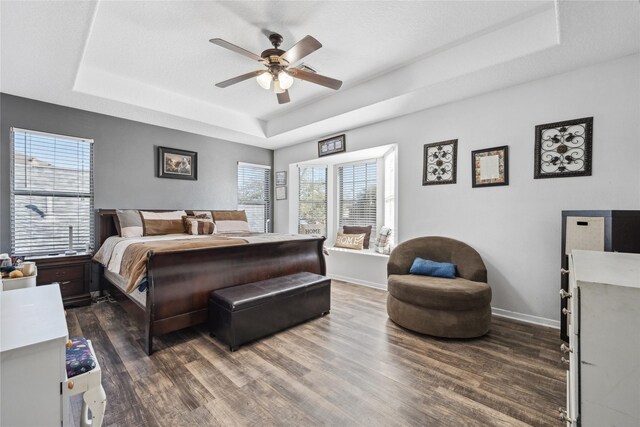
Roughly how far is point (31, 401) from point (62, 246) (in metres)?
3.70

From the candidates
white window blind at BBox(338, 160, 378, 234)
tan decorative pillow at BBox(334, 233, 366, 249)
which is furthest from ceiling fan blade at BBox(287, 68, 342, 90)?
tan decorative pillow at BBox(334, 233, 366, 249)

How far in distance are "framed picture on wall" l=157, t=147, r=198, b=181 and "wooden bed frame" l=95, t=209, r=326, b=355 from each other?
1.90 m

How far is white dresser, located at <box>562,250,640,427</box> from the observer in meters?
0.75

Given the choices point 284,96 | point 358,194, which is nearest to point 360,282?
point 358,194

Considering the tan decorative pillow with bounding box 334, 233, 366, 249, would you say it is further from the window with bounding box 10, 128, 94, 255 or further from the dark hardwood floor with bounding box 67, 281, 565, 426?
the window with bounding box 10, 128, 94, 255

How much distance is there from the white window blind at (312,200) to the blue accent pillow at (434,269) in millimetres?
2534

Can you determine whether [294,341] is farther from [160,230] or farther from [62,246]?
[62,246]

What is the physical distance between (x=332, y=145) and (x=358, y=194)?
3.32ft

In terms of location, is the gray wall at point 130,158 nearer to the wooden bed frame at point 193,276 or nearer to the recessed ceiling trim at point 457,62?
the wooden bed frame at point 193,276

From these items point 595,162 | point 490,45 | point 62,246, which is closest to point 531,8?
point 490,45

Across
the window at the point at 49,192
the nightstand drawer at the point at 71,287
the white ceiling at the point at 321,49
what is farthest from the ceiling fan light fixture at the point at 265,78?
the nightstand drawer at the point at 71,287

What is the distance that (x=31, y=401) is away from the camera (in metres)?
0.84

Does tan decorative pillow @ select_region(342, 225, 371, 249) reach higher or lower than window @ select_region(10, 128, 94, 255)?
lower

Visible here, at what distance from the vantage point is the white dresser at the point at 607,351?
0.75m
